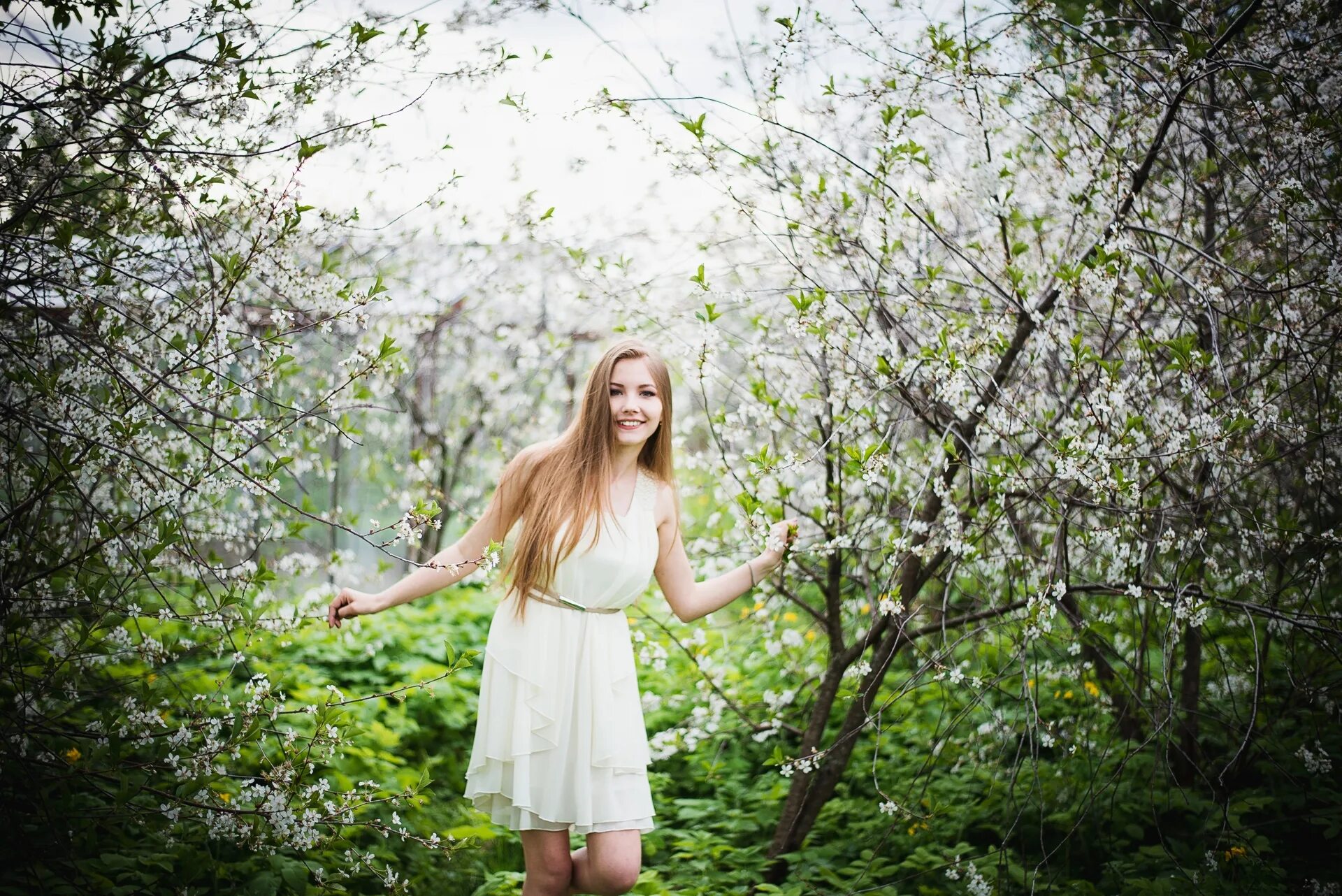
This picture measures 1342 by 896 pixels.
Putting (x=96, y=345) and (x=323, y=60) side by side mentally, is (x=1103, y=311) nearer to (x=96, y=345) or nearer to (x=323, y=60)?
(x=323, y=60)

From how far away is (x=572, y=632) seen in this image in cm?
248

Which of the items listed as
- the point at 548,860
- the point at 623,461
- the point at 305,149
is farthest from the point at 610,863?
the point at 305,149

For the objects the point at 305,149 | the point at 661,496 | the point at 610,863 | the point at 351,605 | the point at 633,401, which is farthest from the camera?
the point at 661,496

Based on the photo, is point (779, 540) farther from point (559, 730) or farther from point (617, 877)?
point (617, 877)

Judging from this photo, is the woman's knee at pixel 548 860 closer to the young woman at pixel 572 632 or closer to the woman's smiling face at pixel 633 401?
the young woman at pixel 572 632

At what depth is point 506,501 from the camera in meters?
2.59

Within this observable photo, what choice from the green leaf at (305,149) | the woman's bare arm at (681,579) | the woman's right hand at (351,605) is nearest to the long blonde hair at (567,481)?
the woman's bare arm at (681,579)

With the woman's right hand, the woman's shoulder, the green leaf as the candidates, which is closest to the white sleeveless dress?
the woman's shoulder

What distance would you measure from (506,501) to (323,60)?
134 centimetres

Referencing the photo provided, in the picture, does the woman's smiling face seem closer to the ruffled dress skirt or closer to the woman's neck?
the woman's neck

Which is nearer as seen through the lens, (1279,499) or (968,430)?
(968,430)

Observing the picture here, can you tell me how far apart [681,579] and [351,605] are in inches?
36.9

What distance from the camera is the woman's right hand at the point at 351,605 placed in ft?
7.92

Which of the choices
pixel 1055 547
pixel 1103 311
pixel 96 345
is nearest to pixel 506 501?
pixel 96 345
